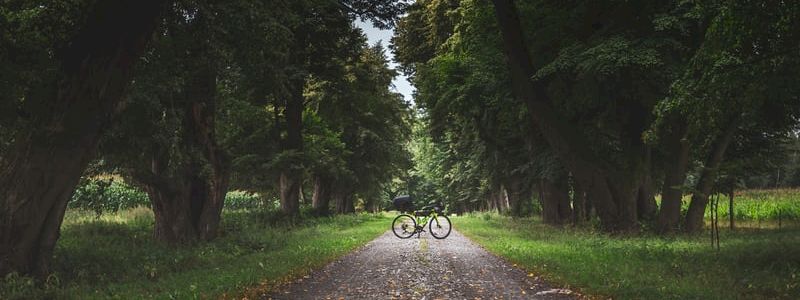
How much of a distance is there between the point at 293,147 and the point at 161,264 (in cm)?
1511

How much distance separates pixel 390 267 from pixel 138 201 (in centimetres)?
2584

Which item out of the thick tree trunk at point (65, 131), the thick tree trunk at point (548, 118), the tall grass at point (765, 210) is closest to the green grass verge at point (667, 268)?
the thick tree trunk at point (548, 118)

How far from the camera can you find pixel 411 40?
3312 centimetres

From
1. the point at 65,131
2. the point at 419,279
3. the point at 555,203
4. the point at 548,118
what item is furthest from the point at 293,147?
the point at 65,131

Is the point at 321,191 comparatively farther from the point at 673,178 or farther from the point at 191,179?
the point at 673,178

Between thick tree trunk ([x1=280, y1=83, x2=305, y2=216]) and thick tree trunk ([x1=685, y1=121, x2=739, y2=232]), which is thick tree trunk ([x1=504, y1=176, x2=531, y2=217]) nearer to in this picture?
thick tree trunk ([x1=280, y1=83, x2=305, y2=216])

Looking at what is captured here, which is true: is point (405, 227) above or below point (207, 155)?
below

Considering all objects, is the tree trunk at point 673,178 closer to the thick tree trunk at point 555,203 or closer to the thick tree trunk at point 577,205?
the thick tree trunk at point 577,205

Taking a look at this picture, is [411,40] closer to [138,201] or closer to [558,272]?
[138,201]

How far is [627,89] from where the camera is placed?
16828mm

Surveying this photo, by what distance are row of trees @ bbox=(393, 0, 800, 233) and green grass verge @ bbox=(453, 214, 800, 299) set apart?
157cm

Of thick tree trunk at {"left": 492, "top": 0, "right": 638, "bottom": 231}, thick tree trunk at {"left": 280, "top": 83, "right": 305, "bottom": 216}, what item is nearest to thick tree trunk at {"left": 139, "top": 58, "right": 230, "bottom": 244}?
thick tree trunk at {"left": 280, "top": 83, "right": 305, "bottom": 216}

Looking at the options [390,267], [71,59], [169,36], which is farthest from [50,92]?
[390,267]

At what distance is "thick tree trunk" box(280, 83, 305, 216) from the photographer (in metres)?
26.8
